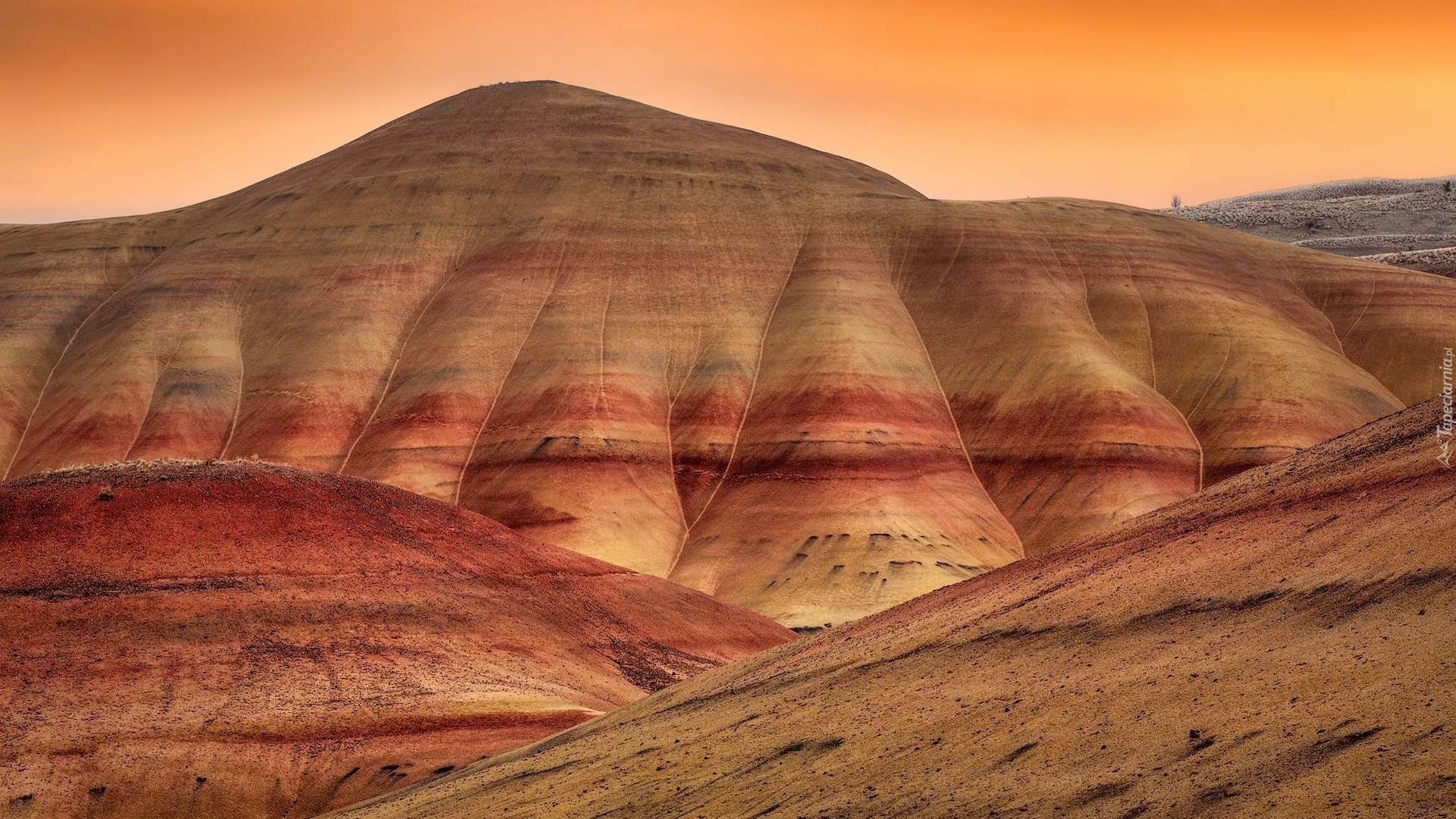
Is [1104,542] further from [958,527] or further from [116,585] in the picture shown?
[958,527]

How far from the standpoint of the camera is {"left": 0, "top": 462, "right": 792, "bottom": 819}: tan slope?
52.2m

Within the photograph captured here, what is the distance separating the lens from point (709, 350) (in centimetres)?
12656

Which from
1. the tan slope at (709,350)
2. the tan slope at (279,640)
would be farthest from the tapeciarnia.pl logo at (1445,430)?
the tan slope at (709,350)

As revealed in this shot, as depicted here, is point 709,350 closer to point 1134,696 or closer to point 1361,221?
point 1361,221

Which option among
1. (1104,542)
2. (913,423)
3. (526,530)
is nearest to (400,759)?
(1104,542)

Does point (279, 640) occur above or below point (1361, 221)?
below

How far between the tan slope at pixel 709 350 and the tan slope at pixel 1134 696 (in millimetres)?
52583

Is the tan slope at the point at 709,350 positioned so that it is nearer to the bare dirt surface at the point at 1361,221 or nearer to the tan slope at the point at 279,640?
the tan slope at the point at 279,640

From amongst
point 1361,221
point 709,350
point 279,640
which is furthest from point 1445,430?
point 1361,221

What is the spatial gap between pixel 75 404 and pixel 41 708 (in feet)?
275

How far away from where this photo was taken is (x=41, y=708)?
54938mm

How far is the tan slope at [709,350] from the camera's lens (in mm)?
111375

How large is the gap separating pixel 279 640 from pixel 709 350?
6715cm

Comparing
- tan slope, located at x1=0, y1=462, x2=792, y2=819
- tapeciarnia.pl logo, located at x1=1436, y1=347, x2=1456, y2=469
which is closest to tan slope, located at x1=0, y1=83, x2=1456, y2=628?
tan slope, located at x1=0, y1=462, x2=792, y2=819
